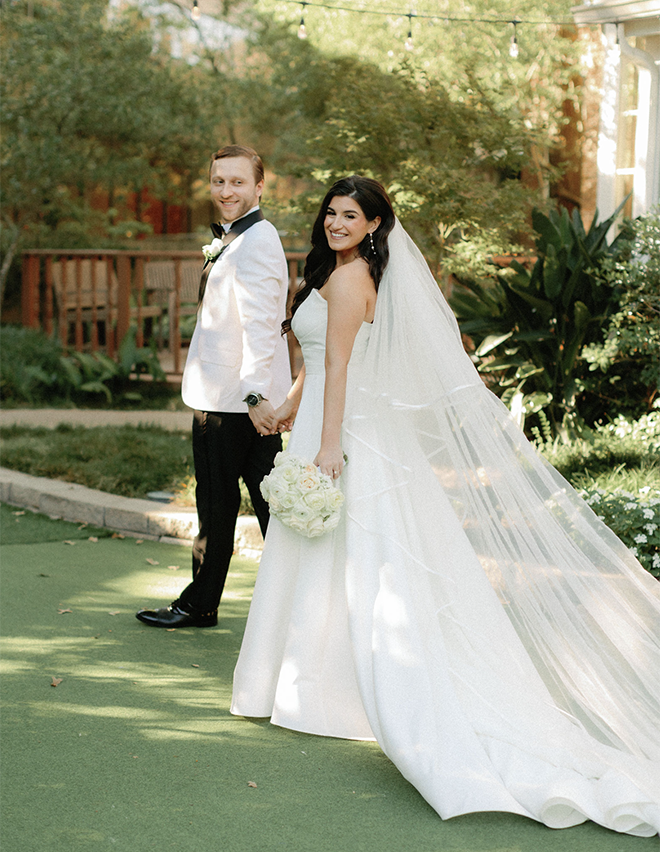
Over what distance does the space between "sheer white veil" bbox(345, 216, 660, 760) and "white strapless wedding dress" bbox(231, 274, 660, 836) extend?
12 millimetres

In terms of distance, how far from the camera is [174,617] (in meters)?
4.25

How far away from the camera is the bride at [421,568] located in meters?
2.95

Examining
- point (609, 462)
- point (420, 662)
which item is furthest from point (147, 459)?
point (420, 662)

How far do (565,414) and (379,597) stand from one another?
392cm

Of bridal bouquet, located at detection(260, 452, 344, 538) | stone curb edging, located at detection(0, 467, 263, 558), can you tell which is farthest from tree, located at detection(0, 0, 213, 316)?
bridal bouquet, located at detection(260, 452, 344, 538)

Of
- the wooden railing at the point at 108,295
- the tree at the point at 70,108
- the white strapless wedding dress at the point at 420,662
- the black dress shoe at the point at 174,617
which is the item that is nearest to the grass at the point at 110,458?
the black dress shoe at the point at 174,617

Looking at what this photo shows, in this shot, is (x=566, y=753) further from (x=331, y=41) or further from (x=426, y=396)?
(x=331, y=41)

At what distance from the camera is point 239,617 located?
4445 mm

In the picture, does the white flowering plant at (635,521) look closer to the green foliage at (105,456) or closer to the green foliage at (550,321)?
the green foliage at (550,321)

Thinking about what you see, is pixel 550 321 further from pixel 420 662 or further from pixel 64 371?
pixel 64 371

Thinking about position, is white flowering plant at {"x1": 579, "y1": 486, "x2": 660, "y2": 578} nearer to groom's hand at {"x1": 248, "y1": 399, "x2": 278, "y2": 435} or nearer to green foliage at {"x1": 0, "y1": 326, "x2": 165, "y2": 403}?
groom's hand at {"x1": 248, "y1": 399, "x2": 278, "y2": 435}

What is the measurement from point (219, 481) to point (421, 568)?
127cm

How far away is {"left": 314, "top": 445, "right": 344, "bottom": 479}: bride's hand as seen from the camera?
317 cm

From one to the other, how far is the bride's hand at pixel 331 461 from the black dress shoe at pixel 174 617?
1.36 meters
